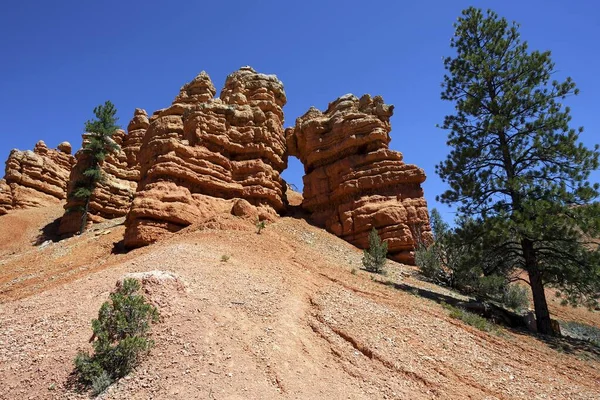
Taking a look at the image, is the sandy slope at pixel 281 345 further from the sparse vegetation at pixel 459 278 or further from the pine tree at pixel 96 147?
the pine tree at pixel 96 147

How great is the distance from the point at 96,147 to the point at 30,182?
15466mm

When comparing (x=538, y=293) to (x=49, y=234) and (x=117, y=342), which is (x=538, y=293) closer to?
(x=117, y=342)

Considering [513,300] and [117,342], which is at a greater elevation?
[513,300]

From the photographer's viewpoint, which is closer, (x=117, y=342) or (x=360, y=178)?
(x=117, y=342)

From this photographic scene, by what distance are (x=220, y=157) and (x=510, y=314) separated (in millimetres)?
17825

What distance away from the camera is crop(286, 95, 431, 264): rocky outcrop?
77.4 feet

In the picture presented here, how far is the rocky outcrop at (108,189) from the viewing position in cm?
3253

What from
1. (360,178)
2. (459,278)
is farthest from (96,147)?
(459,278)

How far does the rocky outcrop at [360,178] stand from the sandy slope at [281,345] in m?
10.0

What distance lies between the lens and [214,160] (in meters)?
23.4

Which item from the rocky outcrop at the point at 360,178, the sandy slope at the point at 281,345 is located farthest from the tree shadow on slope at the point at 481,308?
the rocky outcrop at the point at 360,178

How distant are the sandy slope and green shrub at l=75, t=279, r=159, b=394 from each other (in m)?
0.25

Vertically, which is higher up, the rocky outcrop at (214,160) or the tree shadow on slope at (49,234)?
the rocky outcrop at (214,160)

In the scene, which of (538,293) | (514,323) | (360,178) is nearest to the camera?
(538,293)
